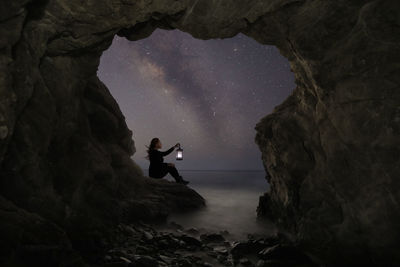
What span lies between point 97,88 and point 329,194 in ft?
36.1

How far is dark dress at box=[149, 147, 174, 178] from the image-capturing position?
1375cm

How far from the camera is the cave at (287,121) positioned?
535cm

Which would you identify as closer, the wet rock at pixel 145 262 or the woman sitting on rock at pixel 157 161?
the wet rock at pixel 145 262

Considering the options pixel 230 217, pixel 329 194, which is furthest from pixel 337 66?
pixel 230 217

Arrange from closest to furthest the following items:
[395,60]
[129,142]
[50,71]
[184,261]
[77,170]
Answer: [395,60] < [184,261] < [50,71] < [77,170] < [129,142]

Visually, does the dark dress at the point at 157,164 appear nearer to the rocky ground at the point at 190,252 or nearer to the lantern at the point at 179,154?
the lantern at the point at 179,154

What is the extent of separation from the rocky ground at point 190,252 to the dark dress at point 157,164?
18.3ft

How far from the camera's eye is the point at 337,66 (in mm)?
6281

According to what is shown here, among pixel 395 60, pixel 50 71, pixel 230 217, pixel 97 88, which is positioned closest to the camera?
pixel 395 60

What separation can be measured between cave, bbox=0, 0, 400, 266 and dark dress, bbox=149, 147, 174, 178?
524cm

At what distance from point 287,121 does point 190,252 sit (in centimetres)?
551

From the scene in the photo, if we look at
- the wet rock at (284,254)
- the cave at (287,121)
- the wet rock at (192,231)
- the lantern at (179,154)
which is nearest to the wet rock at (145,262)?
the cave at (287,121)

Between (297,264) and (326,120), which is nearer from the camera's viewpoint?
(297,264)

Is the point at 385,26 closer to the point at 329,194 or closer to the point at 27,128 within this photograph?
the point at 329,194
